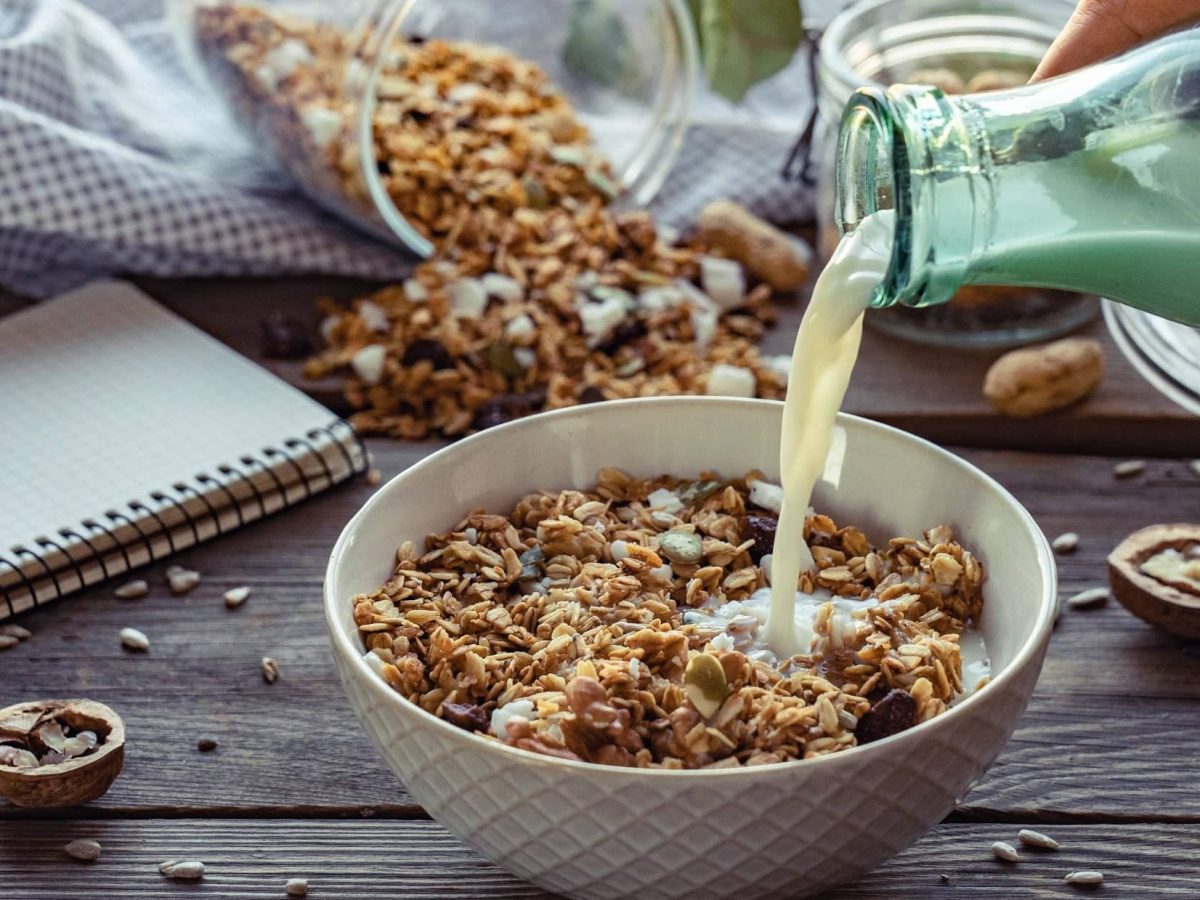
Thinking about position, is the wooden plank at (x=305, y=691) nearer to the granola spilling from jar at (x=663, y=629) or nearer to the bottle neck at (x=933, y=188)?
the granola spilling from jar at (x=663, y=629)

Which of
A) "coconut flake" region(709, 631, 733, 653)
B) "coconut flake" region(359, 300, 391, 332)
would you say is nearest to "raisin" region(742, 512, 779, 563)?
"coconut flake" region(709, 631, 733, 653)

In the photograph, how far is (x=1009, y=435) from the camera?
4.08 ft

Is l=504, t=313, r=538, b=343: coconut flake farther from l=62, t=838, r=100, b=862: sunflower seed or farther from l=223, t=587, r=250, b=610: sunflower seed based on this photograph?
l=62, t=838, r=100, b=862: sunflower seed

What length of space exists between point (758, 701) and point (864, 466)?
0.74 ft

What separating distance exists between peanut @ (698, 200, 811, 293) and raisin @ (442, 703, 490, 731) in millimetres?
768

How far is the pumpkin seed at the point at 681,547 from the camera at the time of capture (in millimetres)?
861

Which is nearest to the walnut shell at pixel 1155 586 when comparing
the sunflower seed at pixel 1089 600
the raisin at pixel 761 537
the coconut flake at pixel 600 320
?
the sunflower seed at pixel 1089 600

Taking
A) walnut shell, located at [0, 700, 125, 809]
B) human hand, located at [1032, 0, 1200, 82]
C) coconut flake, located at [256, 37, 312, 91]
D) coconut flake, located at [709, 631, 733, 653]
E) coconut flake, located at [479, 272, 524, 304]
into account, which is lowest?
walnut shell, located at [0, 700, 125, 809]

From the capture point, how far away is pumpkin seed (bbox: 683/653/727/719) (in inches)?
28.1

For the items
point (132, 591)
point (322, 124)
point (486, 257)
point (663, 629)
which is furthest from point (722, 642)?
point (322, 124)

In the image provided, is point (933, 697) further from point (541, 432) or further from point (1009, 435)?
point (1009, 435)

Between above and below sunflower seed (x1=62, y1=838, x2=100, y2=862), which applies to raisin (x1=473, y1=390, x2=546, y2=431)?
above

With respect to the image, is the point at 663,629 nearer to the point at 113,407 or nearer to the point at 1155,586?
the point at 1155,586

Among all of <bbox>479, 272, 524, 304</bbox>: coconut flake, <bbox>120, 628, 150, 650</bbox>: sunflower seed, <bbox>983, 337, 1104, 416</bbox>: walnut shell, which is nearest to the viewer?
<bbox>120, 628, 150, 650</bbox>: sunflower seed
